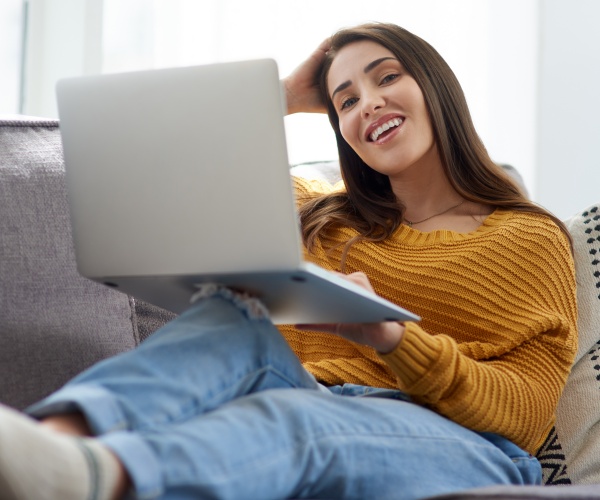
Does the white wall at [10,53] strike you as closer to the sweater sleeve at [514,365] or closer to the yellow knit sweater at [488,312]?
the yellow knit sweater at [488,312]

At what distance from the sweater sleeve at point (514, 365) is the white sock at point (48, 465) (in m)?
0.52

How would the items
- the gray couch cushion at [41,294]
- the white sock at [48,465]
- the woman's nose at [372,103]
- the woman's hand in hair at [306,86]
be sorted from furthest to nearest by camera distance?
the woman's hand in hair at [306,86] < the woman's nose at [372,103] < the gray couch cushion at [41,294] < the white sock at [48,465]

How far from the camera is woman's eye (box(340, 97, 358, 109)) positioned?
1717mm

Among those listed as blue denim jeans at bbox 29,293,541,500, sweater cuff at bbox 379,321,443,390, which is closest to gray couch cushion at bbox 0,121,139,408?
blue denim jeans at bbox 29,293,541,500

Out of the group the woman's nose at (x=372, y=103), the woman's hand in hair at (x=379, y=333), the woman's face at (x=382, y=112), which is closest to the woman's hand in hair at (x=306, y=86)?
the woman's face at (x=382, y=112)

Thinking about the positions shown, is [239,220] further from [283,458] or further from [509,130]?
[509,130]

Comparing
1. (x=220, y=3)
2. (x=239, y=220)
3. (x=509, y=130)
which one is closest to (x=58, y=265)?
(x=239, y=220)

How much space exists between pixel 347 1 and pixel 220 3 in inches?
15.5

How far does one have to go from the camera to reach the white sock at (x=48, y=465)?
77 cm

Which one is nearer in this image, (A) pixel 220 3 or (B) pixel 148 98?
(B) pixel 148 98

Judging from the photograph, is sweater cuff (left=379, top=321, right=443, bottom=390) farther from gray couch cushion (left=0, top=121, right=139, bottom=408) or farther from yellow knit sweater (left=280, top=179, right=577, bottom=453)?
gray couch cushion (left=0, top=121, right=139, bottom=408)

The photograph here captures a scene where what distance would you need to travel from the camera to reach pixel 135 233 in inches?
42.9

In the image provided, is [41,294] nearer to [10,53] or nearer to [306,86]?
[306,86]

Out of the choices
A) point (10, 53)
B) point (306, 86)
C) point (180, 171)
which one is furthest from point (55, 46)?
point (180, 171)
